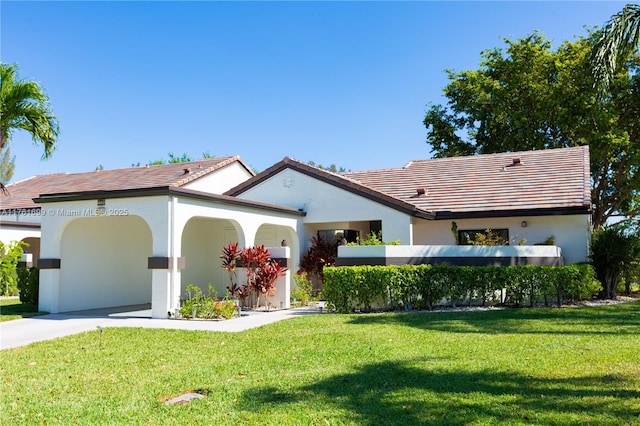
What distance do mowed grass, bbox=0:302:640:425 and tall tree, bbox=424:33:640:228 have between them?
20359mm

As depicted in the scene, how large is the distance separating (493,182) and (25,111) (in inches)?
671

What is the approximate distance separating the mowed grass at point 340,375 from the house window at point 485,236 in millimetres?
5852

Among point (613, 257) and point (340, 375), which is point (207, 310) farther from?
point (613, 257)

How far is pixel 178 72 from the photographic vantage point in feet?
69.8

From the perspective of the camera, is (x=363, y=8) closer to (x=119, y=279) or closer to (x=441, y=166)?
(x=441, y=166)

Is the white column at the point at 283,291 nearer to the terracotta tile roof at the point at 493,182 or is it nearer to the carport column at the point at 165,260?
the carport column at the point at 165,260

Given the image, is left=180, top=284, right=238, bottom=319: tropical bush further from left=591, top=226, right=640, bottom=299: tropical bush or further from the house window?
left=591, top=226, right=640, bottom=299: tropical bush

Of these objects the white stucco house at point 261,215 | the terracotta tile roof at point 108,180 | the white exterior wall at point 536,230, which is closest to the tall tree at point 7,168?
the terracotta tile roof at point 108,180

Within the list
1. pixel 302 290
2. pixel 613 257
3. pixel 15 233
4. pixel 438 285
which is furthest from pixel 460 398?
pixel 15 233

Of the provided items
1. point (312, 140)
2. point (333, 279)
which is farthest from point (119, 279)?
point (312, 140)

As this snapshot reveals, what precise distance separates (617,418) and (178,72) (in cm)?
2044

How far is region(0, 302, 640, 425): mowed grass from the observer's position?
210 inches

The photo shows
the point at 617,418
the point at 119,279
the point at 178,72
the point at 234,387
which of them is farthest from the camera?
the point at 178,72

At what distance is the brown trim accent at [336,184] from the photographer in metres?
18.0
